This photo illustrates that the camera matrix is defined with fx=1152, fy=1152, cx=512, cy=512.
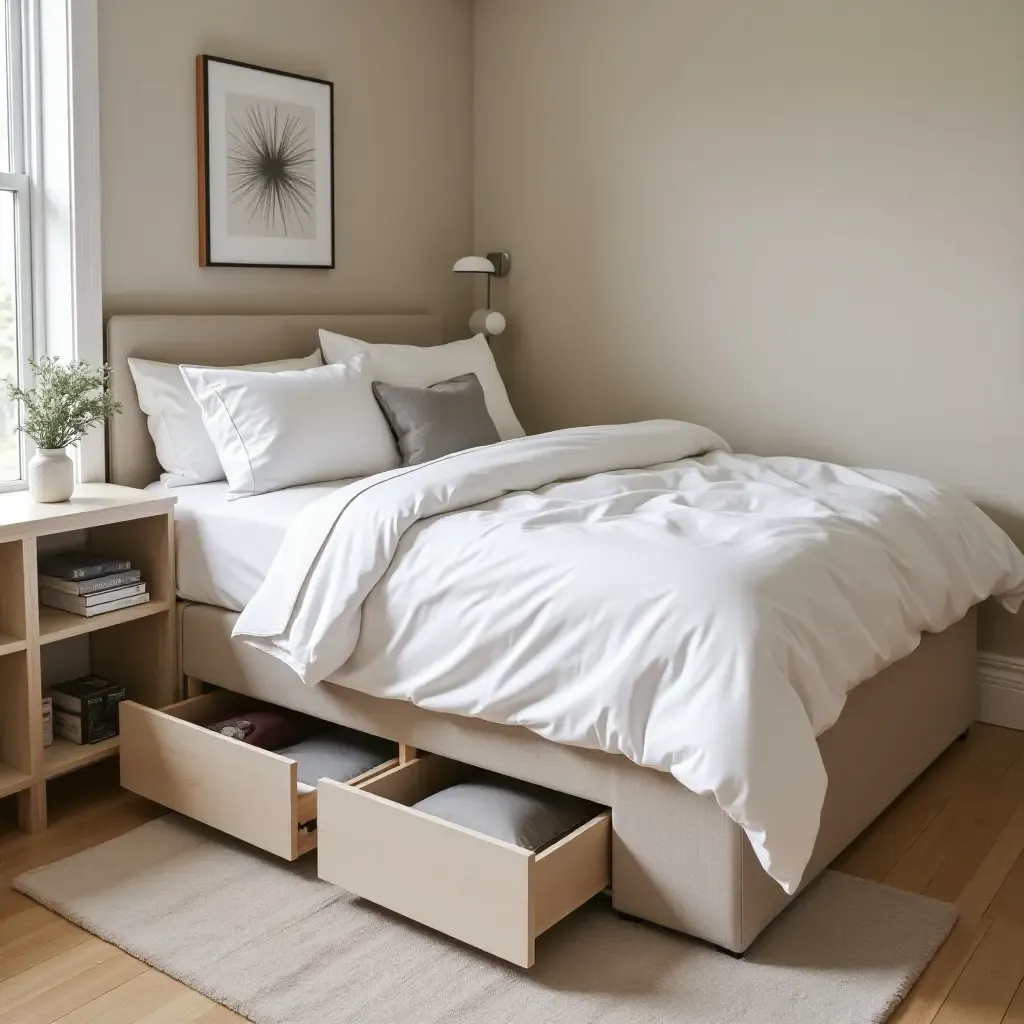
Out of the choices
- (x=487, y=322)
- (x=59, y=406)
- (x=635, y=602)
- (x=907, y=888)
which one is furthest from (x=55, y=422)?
(x=907, y=888)

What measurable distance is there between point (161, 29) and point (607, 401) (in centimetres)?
189

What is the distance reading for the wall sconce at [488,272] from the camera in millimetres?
4023

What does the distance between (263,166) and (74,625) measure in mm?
1605

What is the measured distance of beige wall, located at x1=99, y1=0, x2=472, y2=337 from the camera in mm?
3184

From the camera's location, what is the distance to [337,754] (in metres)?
2.65

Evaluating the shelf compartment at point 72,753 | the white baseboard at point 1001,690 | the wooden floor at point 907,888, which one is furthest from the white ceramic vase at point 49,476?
the white baseboard at point 1001,690

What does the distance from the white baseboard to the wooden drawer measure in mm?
1713

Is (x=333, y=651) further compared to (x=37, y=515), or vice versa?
(x=37, y=515)

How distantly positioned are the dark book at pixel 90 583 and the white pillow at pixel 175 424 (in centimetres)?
36

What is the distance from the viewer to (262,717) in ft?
9.12

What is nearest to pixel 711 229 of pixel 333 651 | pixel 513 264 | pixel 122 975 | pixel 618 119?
pixel 618 119

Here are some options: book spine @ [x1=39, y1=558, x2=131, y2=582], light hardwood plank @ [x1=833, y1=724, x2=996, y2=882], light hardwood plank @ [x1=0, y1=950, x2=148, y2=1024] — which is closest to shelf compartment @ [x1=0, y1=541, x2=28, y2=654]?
book spine @ [x1=39, y1=558, x2=131, y2=582]

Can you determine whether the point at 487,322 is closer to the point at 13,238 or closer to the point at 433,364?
the point at 433,364

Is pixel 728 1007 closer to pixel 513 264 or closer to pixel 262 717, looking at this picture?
pixel 262 717
